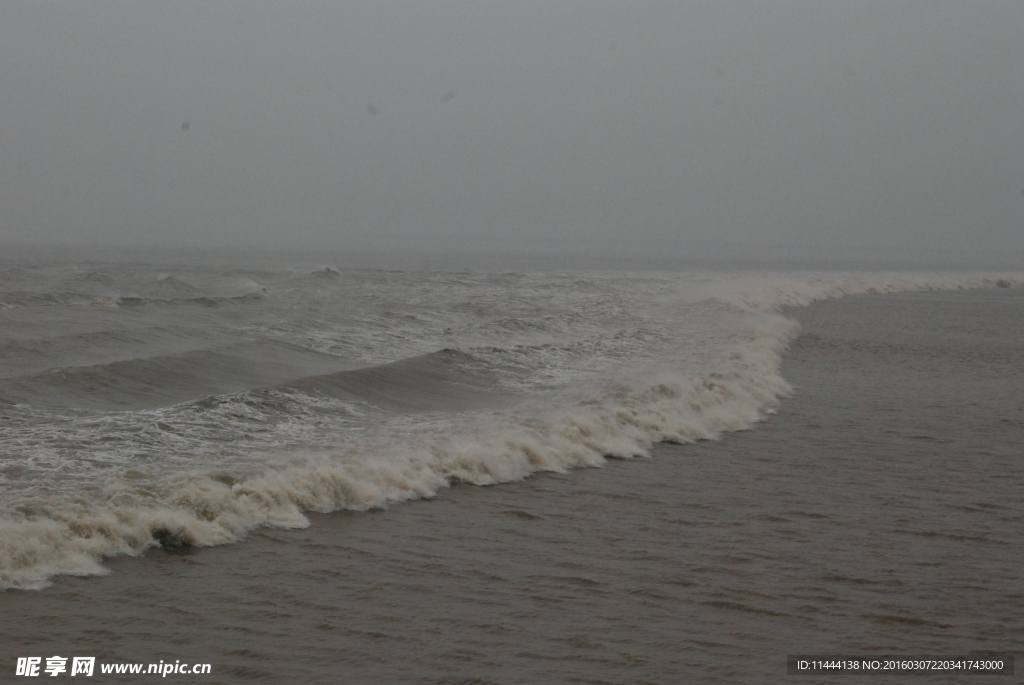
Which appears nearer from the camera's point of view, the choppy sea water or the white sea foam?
the choppy sea water

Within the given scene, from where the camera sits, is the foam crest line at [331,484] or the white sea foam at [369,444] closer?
the foam crest line at [331,484]

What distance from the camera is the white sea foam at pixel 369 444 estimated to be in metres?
7.54

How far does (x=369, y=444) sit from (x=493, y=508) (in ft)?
7.97

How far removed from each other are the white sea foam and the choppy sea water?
1.6 inches

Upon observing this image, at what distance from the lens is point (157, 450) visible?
1008cm

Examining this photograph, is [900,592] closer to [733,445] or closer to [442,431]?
[733,445]

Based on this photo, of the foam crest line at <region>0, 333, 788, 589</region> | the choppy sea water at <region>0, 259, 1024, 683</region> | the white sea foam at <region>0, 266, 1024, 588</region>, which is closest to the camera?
the choppy sea water at <region>0, 259, 1024, 683</region>

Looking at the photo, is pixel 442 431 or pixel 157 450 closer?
pixel 157 450

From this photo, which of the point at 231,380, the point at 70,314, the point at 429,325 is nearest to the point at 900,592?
the point at 231,380

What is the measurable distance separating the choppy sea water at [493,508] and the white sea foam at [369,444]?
1.6 inches

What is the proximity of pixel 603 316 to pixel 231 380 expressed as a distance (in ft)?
55.4

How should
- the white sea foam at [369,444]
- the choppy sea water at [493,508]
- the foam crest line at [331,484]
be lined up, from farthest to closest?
the white sea foam at [369,444] → the foam crest line at [331,484] → the choppy sea water at [493,508]

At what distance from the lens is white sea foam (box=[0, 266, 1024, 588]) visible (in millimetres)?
7535

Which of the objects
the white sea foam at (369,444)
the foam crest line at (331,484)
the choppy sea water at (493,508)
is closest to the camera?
the choppy sea water at (493,508)
